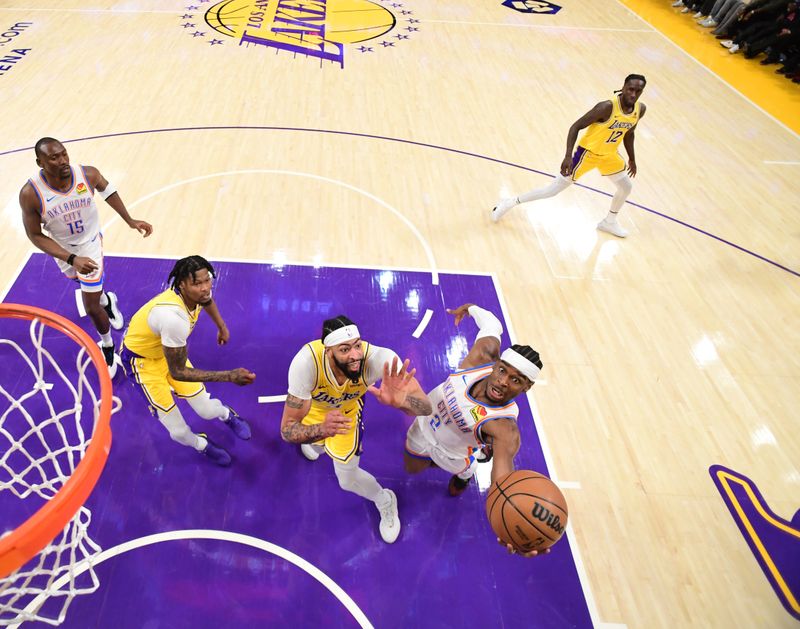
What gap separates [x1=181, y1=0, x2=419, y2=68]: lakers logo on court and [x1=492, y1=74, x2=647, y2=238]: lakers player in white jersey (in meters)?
6.01

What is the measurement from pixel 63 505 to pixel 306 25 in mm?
12016

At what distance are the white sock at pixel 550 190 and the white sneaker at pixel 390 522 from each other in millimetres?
4226

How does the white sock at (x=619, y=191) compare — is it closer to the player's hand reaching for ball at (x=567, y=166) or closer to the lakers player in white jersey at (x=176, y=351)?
the player's hand reaching for ball at (x=567, y=166)

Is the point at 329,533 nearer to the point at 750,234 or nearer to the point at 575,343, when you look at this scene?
the point at 575,343

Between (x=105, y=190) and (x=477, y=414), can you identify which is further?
(x=105, y=190)

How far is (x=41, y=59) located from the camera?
9.37m

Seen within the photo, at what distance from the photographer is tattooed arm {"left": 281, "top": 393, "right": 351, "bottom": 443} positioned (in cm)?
263

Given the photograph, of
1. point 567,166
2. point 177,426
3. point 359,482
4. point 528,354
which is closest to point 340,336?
point 528,354

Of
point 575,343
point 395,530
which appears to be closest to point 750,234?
point 575,343

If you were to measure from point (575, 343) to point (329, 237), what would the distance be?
3.07 meters

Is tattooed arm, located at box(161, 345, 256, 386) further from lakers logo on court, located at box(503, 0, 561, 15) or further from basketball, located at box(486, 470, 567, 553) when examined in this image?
lakers logo on court, located at box(503, 0, 561, 15)

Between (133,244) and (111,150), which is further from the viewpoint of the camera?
(111,150)

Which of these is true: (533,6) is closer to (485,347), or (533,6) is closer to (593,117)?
(593,117)

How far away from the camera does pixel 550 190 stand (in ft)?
20.6
